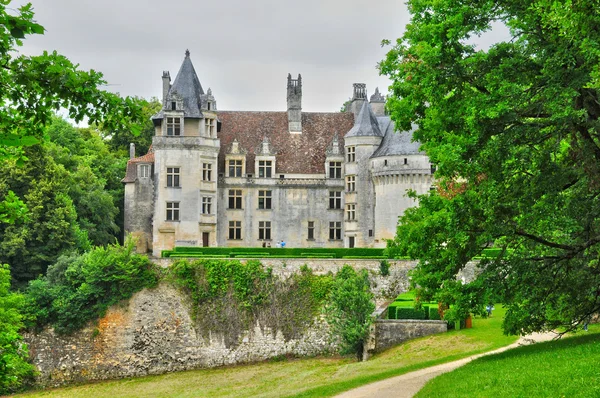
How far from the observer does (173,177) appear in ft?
137

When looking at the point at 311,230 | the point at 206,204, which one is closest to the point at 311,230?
the point at 311,230

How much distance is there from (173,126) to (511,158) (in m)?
28.3

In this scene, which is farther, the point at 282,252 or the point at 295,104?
the point at 295,104

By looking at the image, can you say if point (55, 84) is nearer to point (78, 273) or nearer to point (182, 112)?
point (78, 273)

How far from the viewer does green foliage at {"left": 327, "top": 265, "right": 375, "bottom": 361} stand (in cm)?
2864

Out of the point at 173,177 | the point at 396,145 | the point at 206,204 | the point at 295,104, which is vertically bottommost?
the point at 206,204

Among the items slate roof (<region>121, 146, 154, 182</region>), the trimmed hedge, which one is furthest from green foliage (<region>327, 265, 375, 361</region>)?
slate roof (<region>121, 146, 154, 182</region>)

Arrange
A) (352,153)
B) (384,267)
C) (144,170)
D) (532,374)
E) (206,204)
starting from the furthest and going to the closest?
(352,153)
(144,170)
(206,204)
(384,267)
(532,374)

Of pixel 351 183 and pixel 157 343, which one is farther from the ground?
pixel 351 183

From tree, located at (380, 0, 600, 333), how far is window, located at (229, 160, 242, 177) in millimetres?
27147

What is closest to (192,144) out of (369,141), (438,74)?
(369,141)

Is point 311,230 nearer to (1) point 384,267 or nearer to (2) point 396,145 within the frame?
(2) point 396,145

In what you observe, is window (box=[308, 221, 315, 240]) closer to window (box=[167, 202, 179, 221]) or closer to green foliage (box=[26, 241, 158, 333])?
window (box=[167, 202, 179, 221])

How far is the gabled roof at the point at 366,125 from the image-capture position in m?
43.3
